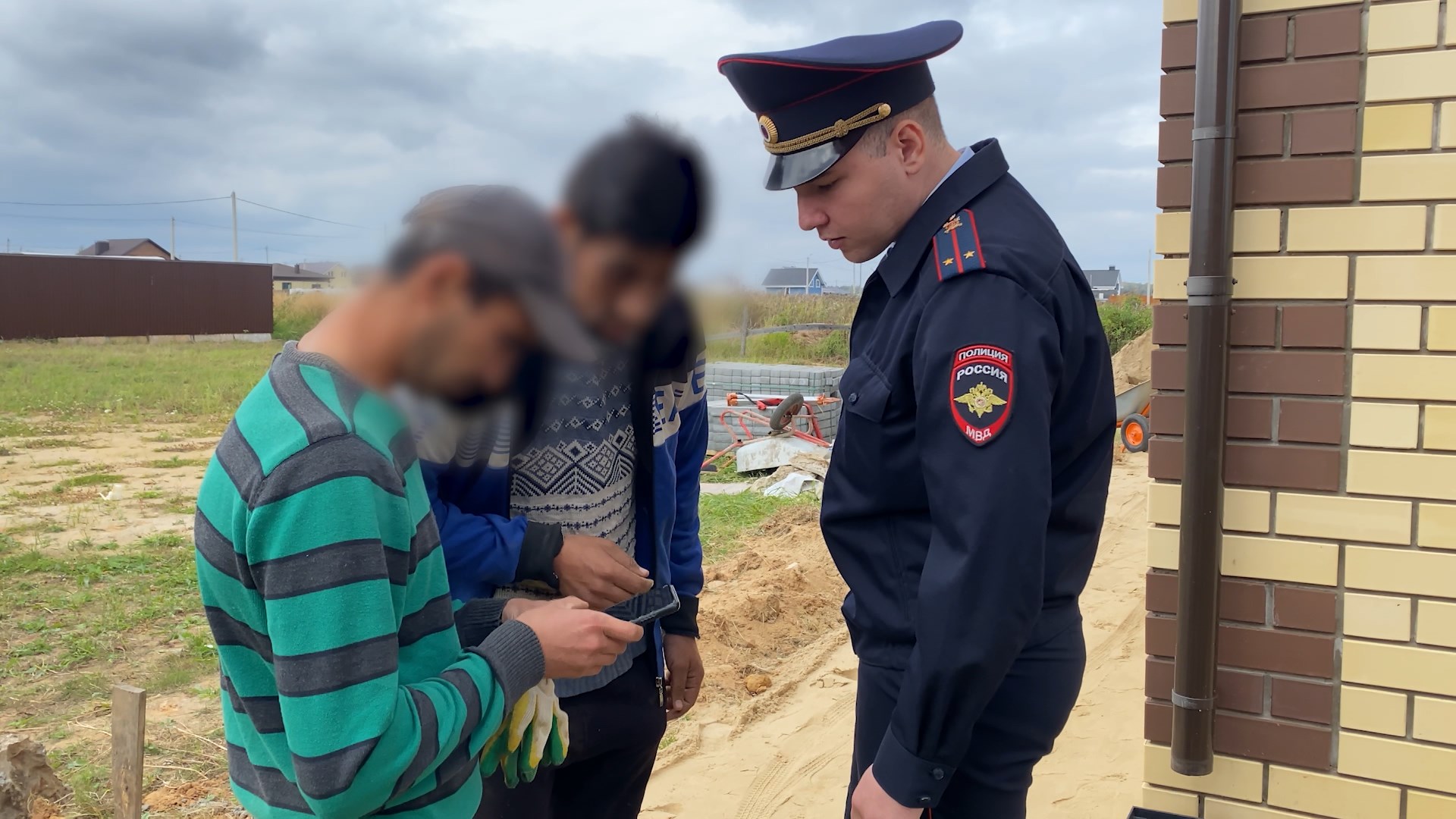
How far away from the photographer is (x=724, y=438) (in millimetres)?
11391

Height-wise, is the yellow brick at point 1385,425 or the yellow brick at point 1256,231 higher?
the yellow brick at point 1256,231

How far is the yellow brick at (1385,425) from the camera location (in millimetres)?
1997

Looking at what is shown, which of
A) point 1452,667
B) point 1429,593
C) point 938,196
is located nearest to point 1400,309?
point 1429,593

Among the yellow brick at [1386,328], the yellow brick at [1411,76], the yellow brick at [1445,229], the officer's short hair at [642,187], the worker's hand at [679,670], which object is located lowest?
the worker's hand at [679,670]

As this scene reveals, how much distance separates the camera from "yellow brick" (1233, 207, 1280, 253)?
6.82 ft

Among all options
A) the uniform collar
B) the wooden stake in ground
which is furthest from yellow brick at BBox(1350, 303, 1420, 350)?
the wooden stake in ground

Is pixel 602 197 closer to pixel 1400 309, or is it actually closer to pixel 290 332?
pixel 290 332

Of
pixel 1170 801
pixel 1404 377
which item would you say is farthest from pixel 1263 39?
pixel 1170 801

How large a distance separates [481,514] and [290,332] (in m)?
0.61

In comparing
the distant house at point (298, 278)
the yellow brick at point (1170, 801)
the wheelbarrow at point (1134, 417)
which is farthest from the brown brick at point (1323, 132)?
the wheelbarrow at point (1134, 417)

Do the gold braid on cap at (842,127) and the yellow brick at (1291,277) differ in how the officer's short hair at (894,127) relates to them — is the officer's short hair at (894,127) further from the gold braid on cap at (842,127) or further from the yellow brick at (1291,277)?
the yellow brick at (1291,277)

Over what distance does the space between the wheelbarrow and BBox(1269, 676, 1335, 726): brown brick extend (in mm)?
8204

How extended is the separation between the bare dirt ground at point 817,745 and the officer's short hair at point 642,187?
303 cm

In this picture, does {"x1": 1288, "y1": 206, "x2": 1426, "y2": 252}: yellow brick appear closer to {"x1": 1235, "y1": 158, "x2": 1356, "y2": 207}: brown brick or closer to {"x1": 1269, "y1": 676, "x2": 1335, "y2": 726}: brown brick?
{"x1": 1235, "y1": 158, "x2": 1356, "y2": 207}: brown brick
